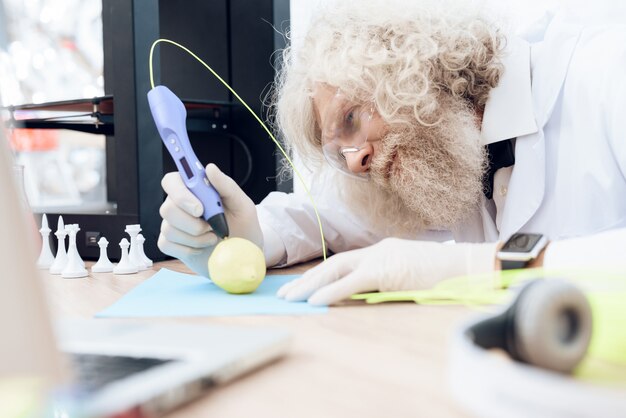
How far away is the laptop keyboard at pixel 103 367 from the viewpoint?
375mm

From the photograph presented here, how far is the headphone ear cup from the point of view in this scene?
0.35 meters

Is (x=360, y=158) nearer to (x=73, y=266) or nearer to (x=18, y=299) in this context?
(x=73, y=266)

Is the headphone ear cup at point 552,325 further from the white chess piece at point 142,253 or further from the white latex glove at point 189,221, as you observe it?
the white chess piece at point 142,253

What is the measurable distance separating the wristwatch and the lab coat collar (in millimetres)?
Answer: 495

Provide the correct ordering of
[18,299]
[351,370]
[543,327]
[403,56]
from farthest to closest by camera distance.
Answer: [403,56] < [351,370] < [543,327] < [18,299]

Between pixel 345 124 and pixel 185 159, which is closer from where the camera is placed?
pixel 185 159

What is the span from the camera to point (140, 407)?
1.10ft

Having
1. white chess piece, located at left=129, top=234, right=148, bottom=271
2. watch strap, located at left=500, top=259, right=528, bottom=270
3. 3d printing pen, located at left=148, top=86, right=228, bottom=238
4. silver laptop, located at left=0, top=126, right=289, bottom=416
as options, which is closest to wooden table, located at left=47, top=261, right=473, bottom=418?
silver laptop, located at left=0, top=126, right=289, bottom=416

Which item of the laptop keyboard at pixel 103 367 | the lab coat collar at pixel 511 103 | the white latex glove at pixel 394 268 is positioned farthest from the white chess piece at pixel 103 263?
the lab coat collar at pixel 511 103

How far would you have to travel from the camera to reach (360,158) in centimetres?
134

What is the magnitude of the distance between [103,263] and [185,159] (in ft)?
1.01

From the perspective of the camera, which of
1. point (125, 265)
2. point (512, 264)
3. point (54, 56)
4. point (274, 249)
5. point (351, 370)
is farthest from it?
point (54, 56)

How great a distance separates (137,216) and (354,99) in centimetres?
54

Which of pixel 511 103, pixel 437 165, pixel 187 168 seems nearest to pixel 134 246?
pixel 187 168
